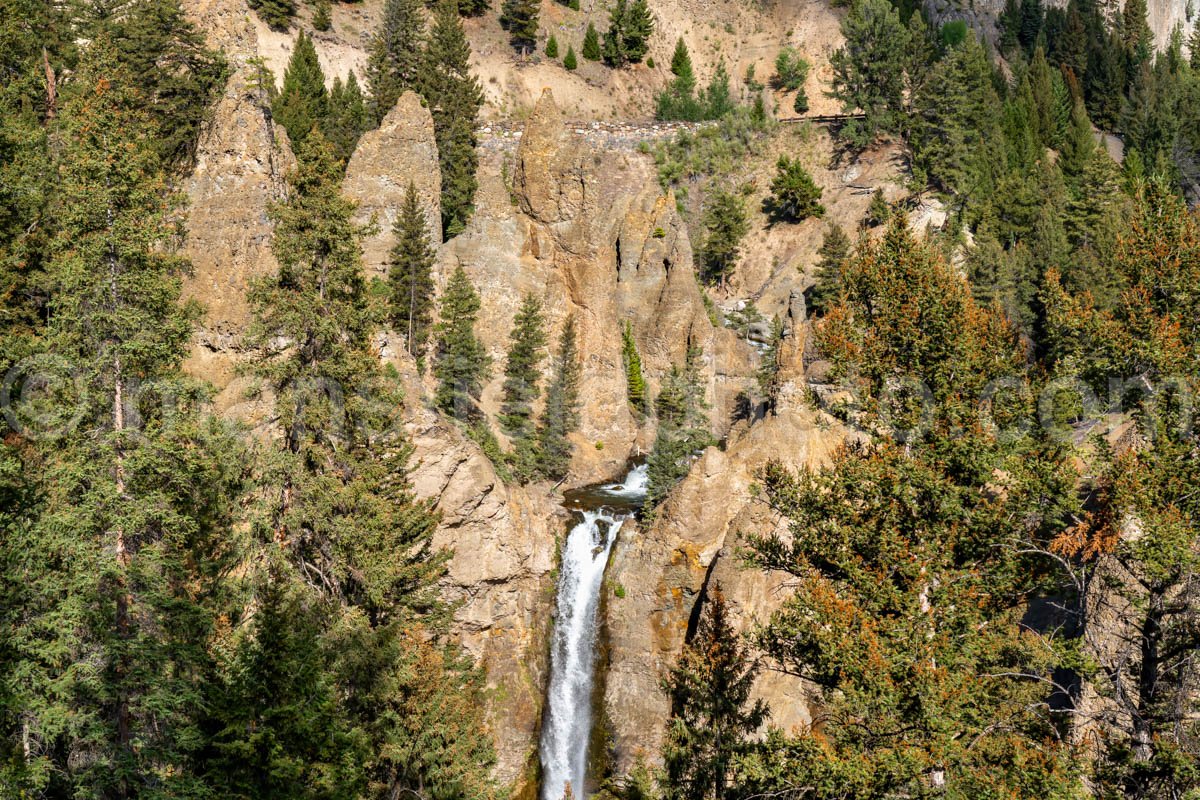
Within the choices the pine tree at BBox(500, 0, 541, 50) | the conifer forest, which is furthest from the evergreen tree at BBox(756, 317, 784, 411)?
the pine tree at BBox(500, 0, 541, 50)

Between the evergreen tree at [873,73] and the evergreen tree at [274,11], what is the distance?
40.9 m

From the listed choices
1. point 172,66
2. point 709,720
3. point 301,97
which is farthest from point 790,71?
point 709,720

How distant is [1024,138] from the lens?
243 feet

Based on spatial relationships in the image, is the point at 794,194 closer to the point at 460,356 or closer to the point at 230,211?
the point at 460,356

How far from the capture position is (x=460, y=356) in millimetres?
47688

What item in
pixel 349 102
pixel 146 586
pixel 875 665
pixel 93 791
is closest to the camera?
pixel 875 665

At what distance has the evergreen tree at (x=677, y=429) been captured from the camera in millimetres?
42344

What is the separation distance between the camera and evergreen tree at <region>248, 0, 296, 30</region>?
65562 mm

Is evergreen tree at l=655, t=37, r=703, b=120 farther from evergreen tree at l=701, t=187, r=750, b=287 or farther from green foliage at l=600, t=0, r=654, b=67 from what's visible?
evergreen tree at l=701, t=187, r=750, b=287

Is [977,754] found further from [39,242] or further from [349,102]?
[349,102]

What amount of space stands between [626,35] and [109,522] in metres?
73.2

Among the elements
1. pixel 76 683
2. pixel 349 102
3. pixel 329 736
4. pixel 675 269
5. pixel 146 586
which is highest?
pixel 349 102

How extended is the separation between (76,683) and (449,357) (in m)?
30.8

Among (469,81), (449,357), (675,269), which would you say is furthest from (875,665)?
(469,81)
